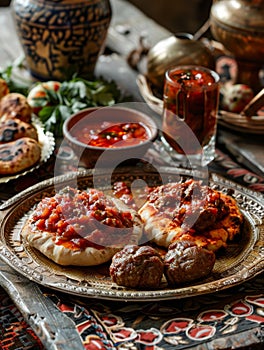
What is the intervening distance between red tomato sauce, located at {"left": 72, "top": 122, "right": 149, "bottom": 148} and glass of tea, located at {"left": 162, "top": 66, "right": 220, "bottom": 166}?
12cm

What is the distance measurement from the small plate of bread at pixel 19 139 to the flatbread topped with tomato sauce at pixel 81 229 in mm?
364

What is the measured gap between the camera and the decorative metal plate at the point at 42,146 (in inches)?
83.7

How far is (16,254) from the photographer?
171 cm

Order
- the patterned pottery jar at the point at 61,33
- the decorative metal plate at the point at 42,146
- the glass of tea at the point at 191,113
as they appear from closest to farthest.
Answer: the decorative metal plate at the point at 42,146
the glass of tea at the point at 191,113
the patterned pottery jar at the point at 61,33

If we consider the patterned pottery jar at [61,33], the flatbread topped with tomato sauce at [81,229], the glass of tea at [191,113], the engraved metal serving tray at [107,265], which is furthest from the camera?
the patterned pottery jar at [61,33]

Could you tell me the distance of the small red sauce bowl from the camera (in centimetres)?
216

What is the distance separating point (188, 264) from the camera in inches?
62.2

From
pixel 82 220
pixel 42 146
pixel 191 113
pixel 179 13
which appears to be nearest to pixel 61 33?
pixel 42 146

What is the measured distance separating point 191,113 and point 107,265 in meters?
0.78

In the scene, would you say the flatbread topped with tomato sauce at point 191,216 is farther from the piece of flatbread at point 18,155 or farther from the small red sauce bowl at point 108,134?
the piece of flatbread at point 18,155

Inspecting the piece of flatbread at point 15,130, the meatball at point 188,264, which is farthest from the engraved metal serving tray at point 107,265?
the piece of flatbread at point 15,130

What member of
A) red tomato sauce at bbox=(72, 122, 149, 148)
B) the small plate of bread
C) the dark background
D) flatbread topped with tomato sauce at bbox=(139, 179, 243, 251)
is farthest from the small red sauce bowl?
the dark background

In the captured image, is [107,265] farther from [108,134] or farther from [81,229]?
[108,134]

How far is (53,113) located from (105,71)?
75cm
